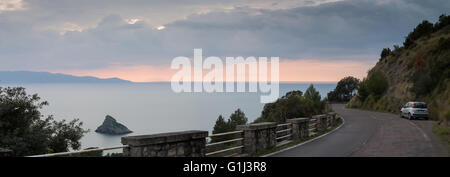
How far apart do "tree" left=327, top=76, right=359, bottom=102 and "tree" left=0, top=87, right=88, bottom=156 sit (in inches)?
4001

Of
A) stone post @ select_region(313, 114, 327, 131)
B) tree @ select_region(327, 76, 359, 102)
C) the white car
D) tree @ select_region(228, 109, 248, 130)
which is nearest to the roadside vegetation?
the white car

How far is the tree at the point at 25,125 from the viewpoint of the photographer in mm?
20391

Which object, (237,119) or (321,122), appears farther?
(237,119)

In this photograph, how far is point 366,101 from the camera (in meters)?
58.8

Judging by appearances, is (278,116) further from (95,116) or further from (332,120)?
(95,116)

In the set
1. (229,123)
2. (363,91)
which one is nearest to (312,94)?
(363,91)

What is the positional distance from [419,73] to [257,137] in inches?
1524

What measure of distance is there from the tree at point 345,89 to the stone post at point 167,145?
362 ft

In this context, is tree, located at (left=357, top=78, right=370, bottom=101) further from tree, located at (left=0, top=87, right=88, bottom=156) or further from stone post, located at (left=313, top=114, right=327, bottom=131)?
tree, located at (left=0, top=87, right=88, bottom=156)

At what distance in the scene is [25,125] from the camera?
2212 cm

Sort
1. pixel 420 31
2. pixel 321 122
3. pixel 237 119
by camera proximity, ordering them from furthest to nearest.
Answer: pixel 237 119 < pixel 420 31 < pixel 321 122

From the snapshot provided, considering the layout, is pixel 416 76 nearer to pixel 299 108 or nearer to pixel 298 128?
pixel 299 108
